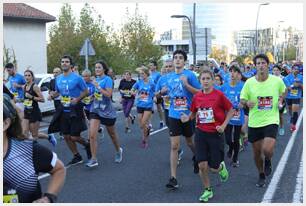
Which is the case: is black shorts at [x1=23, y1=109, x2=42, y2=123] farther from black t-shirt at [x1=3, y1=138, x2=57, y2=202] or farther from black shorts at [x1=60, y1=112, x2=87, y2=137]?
black t-shirt at [x1=3, y1=138, x2=57, y2=202]

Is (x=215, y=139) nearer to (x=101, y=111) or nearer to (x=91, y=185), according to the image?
(x=91, y=185)

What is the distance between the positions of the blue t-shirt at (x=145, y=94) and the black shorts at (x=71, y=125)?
3.09 meters

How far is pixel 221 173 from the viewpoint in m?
6.79

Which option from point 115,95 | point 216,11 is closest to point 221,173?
point 115,95

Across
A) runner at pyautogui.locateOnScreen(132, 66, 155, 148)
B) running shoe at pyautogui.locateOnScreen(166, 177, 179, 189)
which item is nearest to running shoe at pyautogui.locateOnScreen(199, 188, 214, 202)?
running shoe at pyautogui.locateOnScreen(166, 177, 179, 189)

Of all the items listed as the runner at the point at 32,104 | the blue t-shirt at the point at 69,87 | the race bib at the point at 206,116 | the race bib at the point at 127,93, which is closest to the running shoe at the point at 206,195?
the race bib at the point at 206,116

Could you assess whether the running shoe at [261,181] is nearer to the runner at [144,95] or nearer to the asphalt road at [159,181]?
the asphalt road at [159,181]

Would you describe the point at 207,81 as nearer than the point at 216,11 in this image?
Yes

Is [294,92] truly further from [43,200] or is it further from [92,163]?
[43,200]

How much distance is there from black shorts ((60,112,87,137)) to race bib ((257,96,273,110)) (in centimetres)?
316

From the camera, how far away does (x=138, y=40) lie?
45.4m

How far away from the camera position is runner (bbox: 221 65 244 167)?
8656 millimetres

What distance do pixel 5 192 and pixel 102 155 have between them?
691 cm

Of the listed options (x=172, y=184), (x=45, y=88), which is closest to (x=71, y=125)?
(x=172, y=184)
